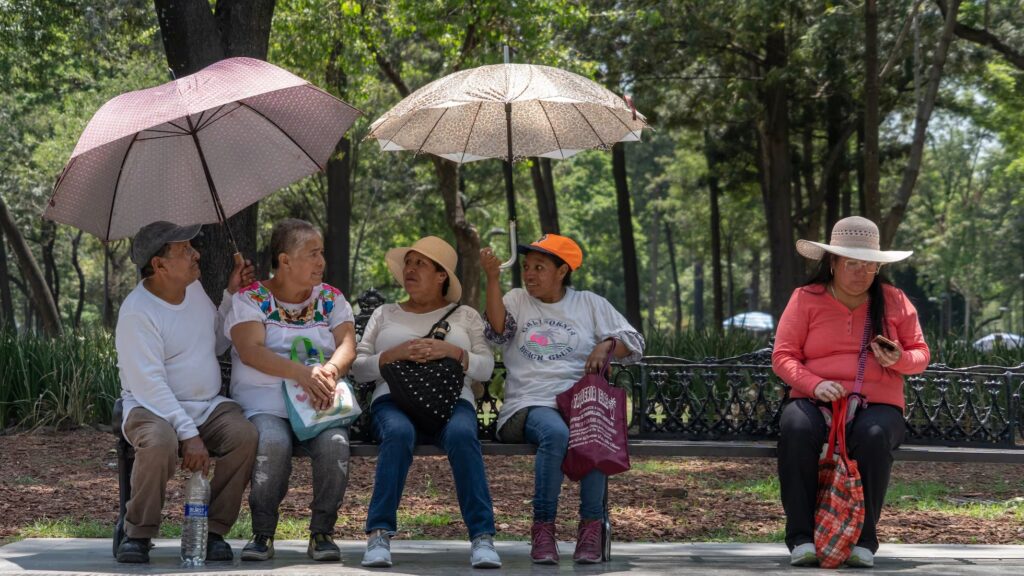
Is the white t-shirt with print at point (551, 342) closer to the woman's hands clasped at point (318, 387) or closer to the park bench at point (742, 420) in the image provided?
the park bench at point (742, 420)

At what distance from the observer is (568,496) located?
793 centimetres

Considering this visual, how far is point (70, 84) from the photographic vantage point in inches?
999

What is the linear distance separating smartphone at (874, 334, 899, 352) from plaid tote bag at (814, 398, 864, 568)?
14.7 inches

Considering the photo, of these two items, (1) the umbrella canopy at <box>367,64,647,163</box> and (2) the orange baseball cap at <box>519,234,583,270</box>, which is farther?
(1) the umbrella canopy at <box>367,64,647,163</box>

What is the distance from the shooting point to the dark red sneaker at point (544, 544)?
17.3 feet

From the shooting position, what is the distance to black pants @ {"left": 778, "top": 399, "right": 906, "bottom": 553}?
17.3ft

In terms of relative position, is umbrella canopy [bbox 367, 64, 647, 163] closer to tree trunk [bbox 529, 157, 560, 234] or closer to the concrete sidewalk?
the concrete sidewalk

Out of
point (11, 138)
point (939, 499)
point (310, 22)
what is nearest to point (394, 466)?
point (939, 499)

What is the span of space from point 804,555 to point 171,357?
2.88 meters

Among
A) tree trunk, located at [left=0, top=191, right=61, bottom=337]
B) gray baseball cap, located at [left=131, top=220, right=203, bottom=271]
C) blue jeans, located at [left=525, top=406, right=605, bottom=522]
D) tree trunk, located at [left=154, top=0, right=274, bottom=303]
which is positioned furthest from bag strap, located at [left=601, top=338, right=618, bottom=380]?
tree trunk, located at [left=0, top=191, right=61, bottom=337]

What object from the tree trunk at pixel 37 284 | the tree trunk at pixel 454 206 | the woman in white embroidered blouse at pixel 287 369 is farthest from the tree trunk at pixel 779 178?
the woman in white embroidered blouse at pixel 287 369

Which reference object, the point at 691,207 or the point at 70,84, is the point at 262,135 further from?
the point at 691,207

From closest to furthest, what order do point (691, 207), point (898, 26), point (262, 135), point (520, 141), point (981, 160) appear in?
point (262, 135) → point (520, 141) → point (898, 26) → point (691, 207) → point (981, 160)

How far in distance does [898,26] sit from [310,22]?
883 cm
